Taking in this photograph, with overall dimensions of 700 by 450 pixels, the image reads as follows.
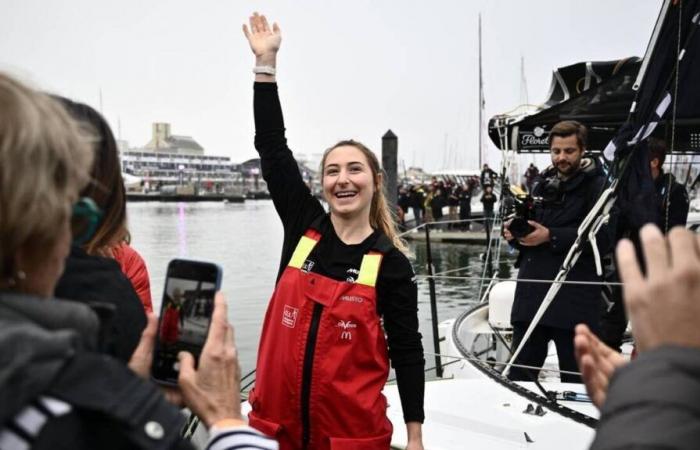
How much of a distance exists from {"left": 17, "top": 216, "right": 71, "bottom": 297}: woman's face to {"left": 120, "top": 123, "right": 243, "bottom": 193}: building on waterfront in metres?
130

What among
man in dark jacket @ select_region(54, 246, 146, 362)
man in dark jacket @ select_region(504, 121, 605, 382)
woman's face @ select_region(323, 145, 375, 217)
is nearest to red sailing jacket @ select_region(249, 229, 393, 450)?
woman's face @ select_region(323, 145, 375, 217)

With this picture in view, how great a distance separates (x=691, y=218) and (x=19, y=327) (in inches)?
439

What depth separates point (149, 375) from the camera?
1231mm

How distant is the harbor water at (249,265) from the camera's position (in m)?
12.2

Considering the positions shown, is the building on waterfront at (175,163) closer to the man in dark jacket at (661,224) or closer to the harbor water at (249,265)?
the harbor water at (249,265)

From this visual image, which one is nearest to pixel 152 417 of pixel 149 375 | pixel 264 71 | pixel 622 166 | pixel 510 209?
pixel 149 375

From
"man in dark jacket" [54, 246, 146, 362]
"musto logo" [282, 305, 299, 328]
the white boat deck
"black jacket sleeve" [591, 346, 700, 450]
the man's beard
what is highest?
the man's beard

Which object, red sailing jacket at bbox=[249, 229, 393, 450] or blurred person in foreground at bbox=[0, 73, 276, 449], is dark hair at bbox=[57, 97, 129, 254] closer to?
blurred person in foreground at bbox=[0, 73, 276, 449]

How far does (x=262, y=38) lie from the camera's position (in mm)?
2576

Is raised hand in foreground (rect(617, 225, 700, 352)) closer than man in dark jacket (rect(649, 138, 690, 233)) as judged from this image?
Yes

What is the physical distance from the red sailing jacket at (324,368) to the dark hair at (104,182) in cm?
95

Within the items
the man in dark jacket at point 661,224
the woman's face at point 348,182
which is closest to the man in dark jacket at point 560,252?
the man in dark jacket at point 661,224

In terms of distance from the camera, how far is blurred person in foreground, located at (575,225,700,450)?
0.85 m

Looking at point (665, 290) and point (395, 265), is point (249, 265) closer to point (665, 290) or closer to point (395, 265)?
point (395, 265)
